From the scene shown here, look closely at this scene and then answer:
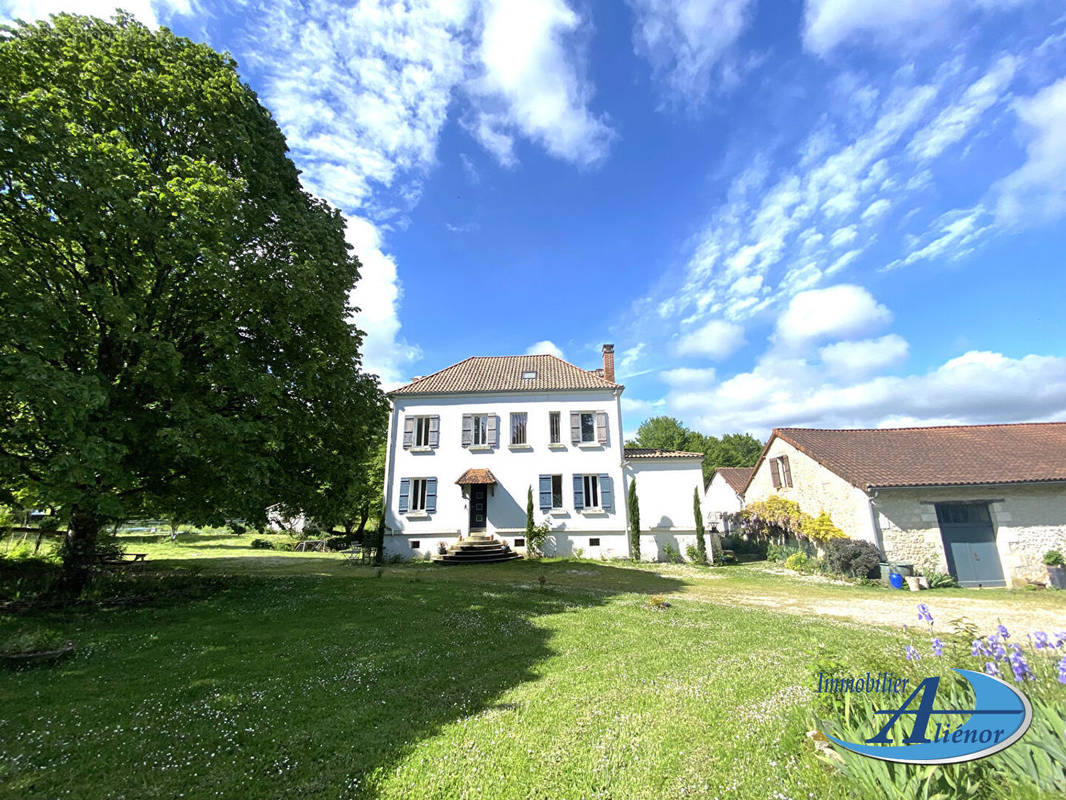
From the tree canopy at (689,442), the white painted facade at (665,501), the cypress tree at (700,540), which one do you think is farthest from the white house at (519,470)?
the tree canopy at (689,442)

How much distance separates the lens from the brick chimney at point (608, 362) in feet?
78.0

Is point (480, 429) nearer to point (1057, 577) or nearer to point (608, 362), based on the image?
point (608, 362)

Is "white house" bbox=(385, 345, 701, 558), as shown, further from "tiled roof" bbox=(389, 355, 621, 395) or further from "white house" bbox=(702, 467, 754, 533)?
"white house" bbox=(702, 467, 754, 533)

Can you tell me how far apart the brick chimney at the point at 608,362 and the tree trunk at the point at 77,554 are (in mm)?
20176

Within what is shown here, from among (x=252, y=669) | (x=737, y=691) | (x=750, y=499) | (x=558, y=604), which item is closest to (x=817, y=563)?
(x=750, y=499)

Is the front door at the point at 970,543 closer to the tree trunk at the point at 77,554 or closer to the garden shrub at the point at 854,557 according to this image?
the garden shrub at the point at 854,557

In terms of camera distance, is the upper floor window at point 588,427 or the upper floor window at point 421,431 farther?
the upper floor window at point 421,431

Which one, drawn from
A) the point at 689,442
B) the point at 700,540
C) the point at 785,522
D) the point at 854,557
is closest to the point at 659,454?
the point at 700,540

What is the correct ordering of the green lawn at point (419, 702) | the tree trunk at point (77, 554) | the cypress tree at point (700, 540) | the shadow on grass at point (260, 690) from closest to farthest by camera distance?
the green lawn at point (419, 702) < the shadow on grass at point (260, 690) < the tree trunk at point (77, 554) < the cypress tree at point (700, 540)

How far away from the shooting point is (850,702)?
12.1 ft

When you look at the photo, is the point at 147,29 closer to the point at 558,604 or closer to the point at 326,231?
the point at 326,231

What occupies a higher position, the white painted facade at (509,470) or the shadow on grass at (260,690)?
the white painted facade at (509,470)

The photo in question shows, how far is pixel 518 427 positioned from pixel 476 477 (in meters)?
3.38

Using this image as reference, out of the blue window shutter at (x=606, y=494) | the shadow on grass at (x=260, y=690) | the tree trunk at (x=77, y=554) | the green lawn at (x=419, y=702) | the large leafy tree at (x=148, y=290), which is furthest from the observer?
the blue window shutter at (x=606, y=494)
